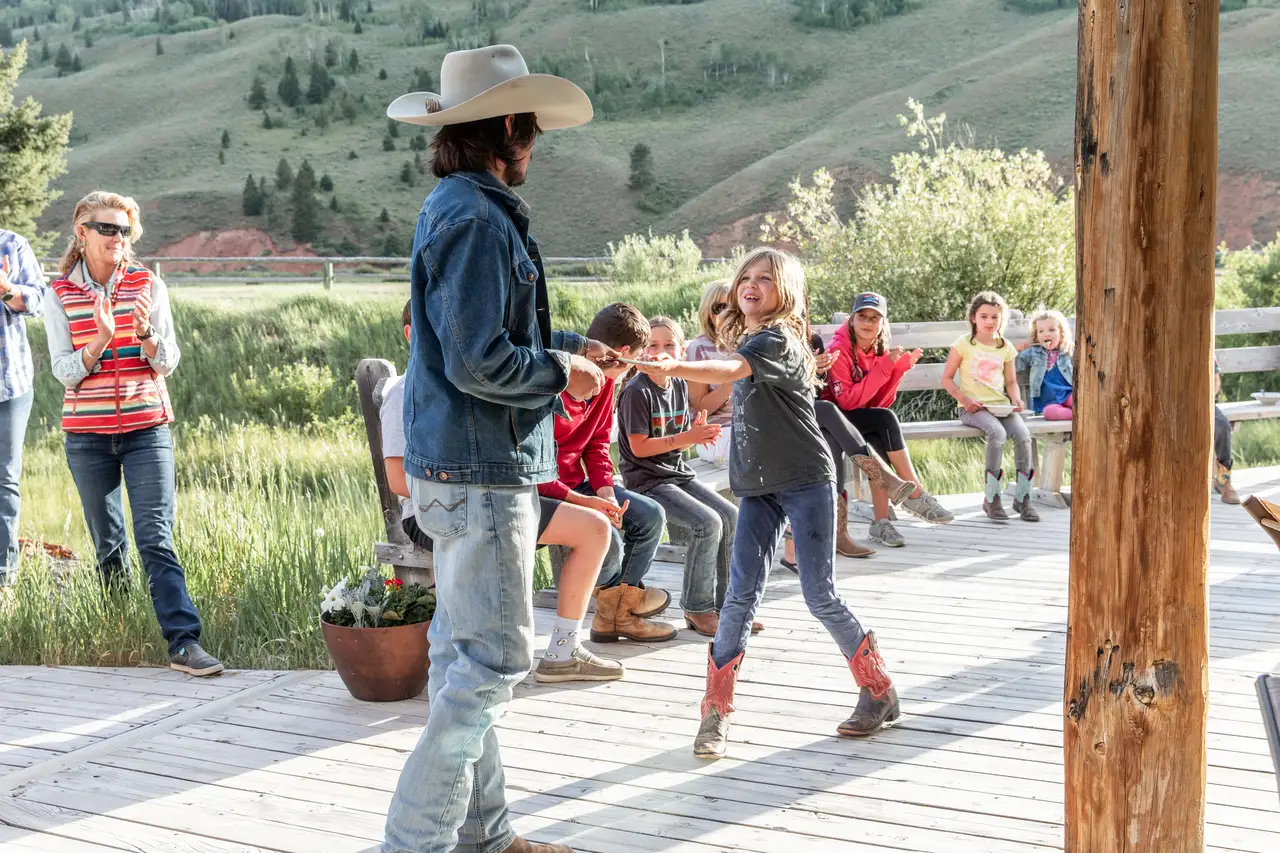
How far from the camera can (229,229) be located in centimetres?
5447

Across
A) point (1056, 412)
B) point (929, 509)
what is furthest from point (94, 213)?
point (1056, 412)

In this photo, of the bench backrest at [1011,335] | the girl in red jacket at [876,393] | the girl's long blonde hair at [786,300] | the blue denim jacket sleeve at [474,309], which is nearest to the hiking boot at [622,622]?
the girl's long blonde hair at [786,300]

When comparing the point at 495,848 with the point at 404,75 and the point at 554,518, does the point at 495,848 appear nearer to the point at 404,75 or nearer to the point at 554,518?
the point at 554,518

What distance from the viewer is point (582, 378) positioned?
8.78 ft

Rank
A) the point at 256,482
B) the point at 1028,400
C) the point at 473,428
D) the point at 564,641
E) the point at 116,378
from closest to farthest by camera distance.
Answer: the point at 473,428, the point at 564,641, the point at 116,378, the point at 256,482, the point at 1028,400

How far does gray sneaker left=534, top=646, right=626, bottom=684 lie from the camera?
4.32 m

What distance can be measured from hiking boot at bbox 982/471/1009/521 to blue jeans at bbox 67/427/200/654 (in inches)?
170

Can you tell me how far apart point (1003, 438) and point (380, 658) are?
413 centimetres

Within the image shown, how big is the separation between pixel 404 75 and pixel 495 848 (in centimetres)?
7292

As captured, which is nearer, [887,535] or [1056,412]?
[887,535]

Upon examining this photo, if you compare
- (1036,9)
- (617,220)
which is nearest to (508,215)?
(617,220)

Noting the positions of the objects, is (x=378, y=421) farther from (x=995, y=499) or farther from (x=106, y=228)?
(x=995, y=499)

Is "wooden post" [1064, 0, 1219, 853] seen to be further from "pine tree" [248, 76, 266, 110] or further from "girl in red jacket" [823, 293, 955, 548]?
"pine tree" [248, 76, 266, 110]

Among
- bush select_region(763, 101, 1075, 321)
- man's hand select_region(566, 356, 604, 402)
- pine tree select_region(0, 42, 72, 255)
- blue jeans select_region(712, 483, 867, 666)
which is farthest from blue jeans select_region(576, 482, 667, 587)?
pine tree select_region(0, 42, 72, 255)
